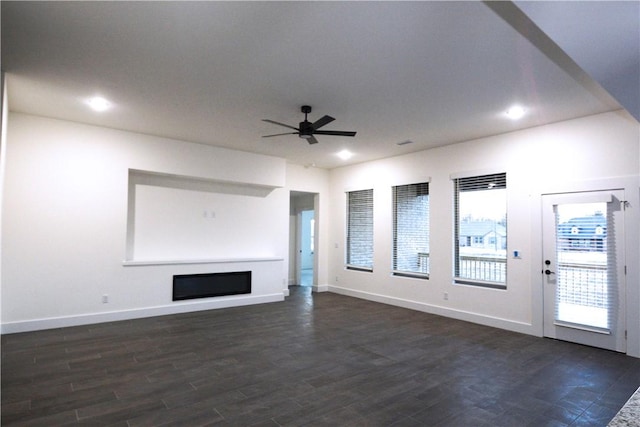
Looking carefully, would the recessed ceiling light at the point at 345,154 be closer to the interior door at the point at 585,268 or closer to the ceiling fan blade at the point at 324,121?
the ceiling fan blade at the point at 324,121

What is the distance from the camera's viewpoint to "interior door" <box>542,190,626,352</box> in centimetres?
452

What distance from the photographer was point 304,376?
144 inches

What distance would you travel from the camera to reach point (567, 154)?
4.99 meters

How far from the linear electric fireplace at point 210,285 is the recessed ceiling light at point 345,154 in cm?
303

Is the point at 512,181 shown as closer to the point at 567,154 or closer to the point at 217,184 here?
the point at 567,154

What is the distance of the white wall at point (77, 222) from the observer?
5.04 metres

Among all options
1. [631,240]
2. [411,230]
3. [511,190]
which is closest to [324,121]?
Result: [511,190]

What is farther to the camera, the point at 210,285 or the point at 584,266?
the point at 210,285

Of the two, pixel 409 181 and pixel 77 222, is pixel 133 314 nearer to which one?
pixel 77 222

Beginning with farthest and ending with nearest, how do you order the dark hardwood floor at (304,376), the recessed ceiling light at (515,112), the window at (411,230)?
the window at (411,230) → the recessed ceiling light at (515,112) → the dark hardwood floor at (304,376)

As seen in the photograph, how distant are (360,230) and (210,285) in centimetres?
352

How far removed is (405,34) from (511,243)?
396cm

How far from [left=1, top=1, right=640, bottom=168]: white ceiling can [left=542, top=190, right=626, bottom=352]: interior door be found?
4.08 ft

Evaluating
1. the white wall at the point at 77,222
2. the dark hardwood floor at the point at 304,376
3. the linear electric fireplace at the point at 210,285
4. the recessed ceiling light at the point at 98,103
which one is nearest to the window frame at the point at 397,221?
the dark hardwood floor at the point at 304,376
